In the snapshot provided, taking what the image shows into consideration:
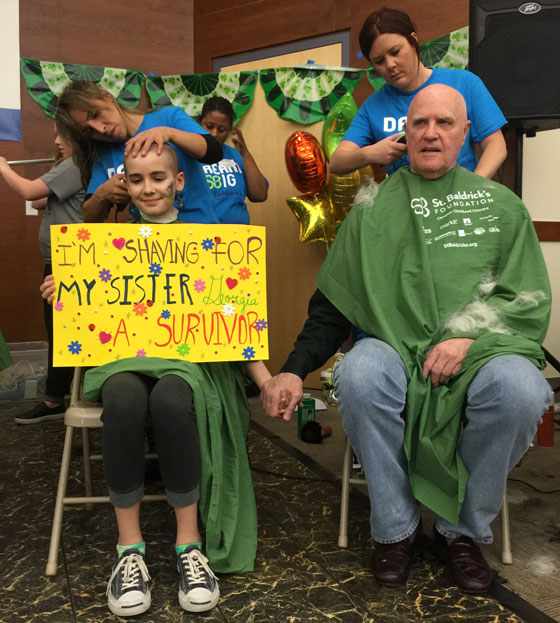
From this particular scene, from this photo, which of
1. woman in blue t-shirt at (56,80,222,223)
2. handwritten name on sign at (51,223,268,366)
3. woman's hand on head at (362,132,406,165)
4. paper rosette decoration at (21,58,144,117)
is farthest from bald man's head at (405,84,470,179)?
paper rosette decoration at (21,58,144,117)

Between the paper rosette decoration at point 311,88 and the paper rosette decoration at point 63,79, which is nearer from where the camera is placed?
the paper rosette decoration at point 311,88

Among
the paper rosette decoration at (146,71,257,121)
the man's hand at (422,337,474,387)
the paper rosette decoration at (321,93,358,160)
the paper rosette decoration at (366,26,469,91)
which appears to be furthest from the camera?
the paper rosette decoration at (146,71,257,121)

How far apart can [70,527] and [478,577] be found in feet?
3.70

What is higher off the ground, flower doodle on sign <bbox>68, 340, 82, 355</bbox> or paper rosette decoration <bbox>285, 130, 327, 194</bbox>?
paper rosette decoration <bbox>285, 130, 327, 194</bbox>

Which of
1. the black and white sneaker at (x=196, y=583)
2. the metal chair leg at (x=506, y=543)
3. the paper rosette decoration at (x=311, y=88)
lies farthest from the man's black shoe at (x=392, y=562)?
the paper rosette decoration at (x=311, y=88)

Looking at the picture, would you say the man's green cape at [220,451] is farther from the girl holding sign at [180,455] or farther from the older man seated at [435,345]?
the older man seated at [435,345]

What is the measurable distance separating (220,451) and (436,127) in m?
0.96

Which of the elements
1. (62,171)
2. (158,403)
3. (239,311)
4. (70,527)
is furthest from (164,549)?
(62,171)

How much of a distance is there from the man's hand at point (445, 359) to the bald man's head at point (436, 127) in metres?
0.47

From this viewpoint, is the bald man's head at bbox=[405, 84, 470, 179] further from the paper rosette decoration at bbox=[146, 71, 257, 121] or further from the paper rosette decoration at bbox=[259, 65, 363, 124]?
the paper rosette decoration at bbox=[146, 71, 257, 121]

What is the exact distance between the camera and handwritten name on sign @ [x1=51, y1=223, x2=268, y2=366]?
5.04ft

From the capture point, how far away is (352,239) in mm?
1666

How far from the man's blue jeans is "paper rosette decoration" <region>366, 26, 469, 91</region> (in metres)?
2.16

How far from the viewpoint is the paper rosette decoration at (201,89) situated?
11.7ft
